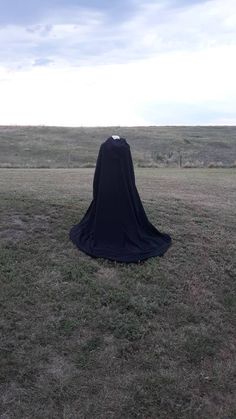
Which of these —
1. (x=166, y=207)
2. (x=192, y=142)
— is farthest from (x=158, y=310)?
(x=192, y=142)

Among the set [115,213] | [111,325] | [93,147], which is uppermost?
[115,213]

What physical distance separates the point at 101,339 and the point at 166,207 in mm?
5634

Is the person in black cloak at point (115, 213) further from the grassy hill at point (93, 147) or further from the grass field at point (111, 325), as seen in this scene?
the grassy hill at point (93, 147)

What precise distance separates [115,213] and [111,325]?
2.34 meters

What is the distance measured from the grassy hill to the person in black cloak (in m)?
19.9

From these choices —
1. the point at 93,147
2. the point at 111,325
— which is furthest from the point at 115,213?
the point at 93,147

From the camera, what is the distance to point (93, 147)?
4266 centimetres

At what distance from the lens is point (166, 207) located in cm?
1177

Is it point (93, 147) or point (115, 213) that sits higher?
point (115, 213)

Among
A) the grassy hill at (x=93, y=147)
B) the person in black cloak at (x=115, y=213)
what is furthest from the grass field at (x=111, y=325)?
the grassy hill at (x=93, y=147)

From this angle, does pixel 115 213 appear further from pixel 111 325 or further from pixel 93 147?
pixel 93 147

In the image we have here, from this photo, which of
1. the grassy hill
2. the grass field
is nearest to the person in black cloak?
the grass field

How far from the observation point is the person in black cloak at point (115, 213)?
8.60 m

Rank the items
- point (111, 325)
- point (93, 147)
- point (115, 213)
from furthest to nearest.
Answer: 1. point (93, 147)
2. point (115, 213)
3. point (111, 325)
